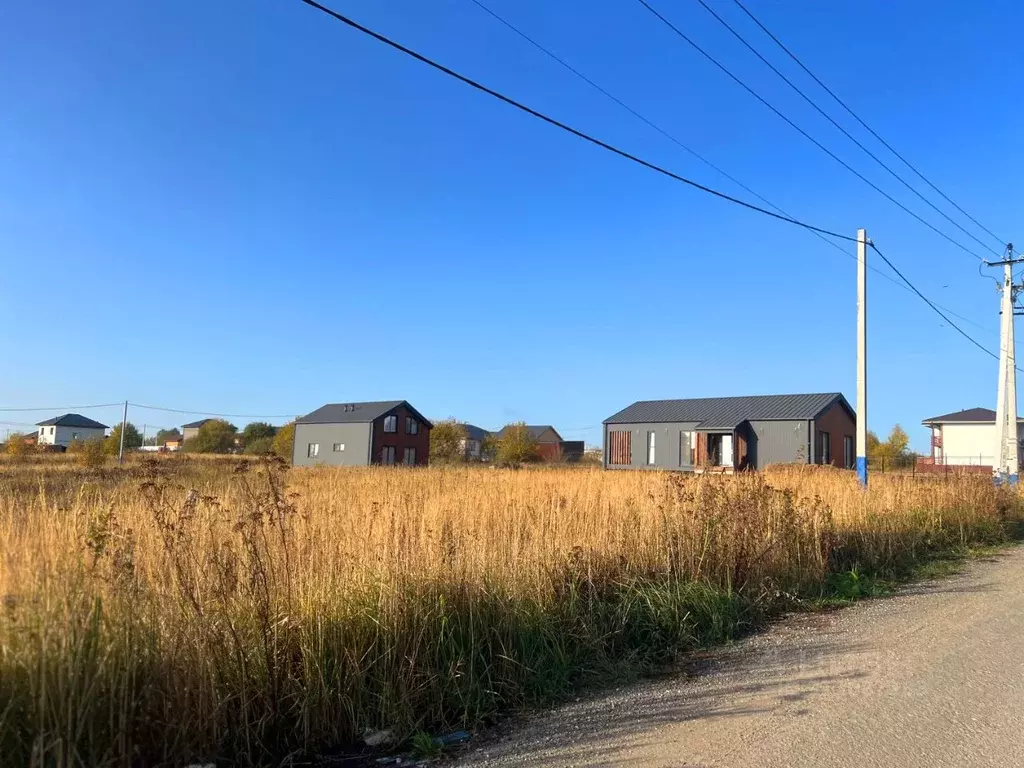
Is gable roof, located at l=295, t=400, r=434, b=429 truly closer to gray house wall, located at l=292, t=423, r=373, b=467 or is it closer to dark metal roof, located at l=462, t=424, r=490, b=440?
gray house wall, located at l=292, t=423, r=373, b=467

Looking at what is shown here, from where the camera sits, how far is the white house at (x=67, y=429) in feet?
317

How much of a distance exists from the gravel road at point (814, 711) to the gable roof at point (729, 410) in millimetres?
33673

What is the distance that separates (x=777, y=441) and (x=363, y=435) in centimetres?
3140

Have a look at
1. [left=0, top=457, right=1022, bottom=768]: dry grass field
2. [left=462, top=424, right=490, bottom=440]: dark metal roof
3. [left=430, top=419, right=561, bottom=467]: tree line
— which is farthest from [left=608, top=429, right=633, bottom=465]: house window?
[left=462, top=424, right=490, bottom=440]: dark metal roof

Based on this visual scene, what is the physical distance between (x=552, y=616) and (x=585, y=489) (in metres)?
5.63

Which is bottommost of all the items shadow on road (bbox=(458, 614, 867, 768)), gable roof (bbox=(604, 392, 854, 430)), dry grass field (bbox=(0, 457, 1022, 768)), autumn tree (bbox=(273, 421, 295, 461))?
shadow on road (bbox=(458, 614, 867, 768))

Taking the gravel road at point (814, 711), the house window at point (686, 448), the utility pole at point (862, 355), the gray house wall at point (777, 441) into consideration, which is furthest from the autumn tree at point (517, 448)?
the gravel road at point (814, 711)

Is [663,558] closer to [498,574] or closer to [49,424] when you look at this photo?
[498,574]

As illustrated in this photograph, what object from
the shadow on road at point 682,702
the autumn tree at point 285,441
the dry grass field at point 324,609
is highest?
the autumn tree at point 285,441

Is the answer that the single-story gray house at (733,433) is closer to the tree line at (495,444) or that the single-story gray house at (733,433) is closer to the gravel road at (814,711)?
the tree line at (495,444)

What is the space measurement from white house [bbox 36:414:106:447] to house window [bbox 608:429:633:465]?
83.0 m

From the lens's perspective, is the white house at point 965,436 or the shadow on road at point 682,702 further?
the white house at point 965,436

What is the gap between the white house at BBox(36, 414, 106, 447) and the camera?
96.6 meters

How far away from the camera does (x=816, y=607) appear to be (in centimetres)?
701
